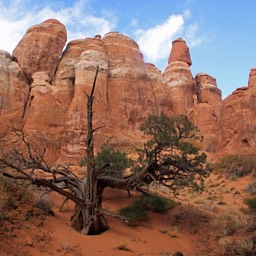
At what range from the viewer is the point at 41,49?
36125 mm

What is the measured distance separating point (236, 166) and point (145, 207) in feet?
44.2

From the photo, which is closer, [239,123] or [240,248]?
[240,248]

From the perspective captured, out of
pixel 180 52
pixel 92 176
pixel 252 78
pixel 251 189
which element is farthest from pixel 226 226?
pixel 180 52

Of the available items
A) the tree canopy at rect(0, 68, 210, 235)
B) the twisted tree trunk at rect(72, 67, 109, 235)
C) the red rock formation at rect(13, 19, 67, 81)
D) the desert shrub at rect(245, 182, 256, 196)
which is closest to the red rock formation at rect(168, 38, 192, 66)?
the red rock formation at rect(13, 19, 67, 81)

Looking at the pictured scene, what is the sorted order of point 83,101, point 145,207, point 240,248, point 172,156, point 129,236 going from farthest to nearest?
1. point 83,101
2. point 145,207
3. point 172,156
4. point 129,236
5. point 240,248

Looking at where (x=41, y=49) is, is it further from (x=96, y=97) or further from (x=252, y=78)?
(x=252, y=78)

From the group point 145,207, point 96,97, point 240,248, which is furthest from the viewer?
point 96,97

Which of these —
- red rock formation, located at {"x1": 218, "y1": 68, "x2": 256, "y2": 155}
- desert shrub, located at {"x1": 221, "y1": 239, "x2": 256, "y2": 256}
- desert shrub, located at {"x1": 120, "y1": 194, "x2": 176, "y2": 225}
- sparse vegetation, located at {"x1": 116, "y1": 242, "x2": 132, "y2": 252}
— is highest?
red rock formation, located at {"x1": 218, "y1": 68, "x2": 256, "y2": 155}

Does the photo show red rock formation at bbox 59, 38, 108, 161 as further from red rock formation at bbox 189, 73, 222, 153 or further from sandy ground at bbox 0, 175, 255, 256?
sandy ground at bbox 0, 175, 255, 256

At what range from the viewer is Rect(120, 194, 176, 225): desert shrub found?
13430 millimetres

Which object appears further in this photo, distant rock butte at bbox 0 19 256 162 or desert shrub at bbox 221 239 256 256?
distant rock butte at bbox 0 19 256 162

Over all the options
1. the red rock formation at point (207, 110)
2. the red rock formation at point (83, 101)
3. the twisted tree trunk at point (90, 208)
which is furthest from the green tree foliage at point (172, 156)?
the red rock formation at point (207, 110)

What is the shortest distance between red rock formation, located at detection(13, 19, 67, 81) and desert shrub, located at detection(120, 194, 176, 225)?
25.1 m

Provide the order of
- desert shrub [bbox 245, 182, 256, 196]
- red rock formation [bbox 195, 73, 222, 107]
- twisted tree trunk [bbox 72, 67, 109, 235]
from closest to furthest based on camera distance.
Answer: twisted tree trunk [bbox 72, 67, 109, 235] → desert shrub [bbox 245, 182, 256, 196] → red rock formation [bbox 195, 73, 222, 107]
